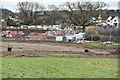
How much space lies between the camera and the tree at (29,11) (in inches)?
4360

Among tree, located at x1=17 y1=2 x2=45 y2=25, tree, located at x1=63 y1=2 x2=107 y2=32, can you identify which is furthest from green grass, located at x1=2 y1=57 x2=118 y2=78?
tree, located at x1=17 y1=2 x2=45 y2=25

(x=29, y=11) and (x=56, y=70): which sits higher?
(x=29, y=11)

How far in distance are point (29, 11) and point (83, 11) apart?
39157 mm

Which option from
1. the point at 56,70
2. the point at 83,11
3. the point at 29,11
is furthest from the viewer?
the point at 29,11

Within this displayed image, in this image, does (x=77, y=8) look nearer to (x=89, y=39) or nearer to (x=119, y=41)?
(x=89, y=39)

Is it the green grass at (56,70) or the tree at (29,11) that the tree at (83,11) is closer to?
the tree at (29,11)

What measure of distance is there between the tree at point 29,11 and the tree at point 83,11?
28605 mm

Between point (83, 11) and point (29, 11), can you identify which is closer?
point (83, 11)

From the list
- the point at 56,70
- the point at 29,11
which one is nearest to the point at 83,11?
the point at 29,11

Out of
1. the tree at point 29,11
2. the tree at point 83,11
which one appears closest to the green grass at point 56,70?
the tree at point 83,11

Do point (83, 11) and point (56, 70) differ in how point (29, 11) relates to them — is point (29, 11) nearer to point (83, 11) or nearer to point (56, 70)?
point (83, 11)

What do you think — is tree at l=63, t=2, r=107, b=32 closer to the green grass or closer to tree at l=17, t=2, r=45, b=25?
tree at l=17, t=2, r=45, b=25

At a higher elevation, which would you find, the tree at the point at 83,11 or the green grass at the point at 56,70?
the tree at the point at 83,11

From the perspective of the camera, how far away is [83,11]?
8019 cm
